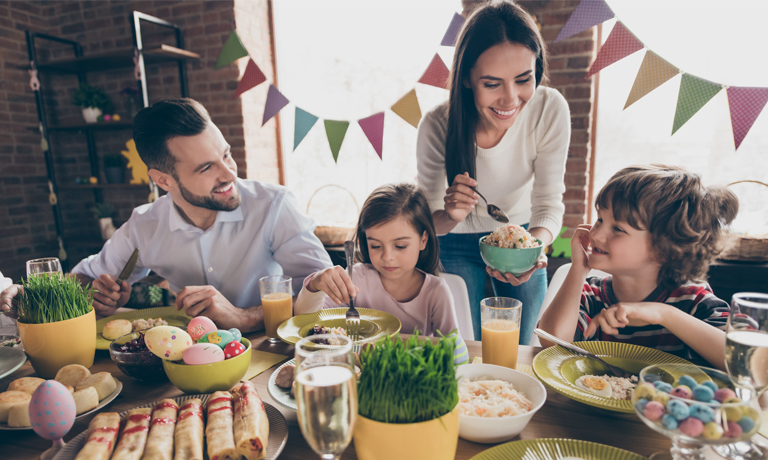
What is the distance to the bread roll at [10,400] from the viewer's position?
2.57ft

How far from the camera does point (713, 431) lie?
55cm

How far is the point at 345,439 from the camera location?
0.58m

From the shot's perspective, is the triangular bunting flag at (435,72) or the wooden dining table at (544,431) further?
the triangular bunting flag at (435,72)

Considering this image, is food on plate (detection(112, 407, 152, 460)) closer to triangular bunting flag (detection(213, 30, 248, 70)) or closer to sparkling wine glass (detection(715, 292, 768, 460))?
sparkling wine glass (detection(715, 292, 768, 460))

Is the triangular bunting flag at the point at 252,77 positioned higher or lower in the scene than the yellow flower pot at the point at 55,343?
higher

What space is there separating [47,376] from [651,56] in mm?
2659

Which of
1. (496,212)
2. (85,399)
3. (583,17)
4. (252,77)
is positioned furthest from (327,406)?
(252,77)

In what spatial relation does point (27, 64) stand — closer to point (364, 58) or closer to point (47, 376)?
point (364, 58)

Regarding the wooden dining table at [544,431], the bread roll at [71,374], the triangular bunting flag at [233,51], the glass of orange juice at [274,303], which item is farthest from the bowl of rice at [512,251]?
the triangular bunting flag at [233,51]

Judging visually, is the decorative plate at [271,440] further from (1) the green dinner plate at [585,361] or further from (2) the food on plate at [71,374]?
(1) the green dinner plate at [585,361]

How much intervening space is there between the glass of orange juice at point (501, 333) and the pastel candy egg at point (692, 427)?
41 centimetres

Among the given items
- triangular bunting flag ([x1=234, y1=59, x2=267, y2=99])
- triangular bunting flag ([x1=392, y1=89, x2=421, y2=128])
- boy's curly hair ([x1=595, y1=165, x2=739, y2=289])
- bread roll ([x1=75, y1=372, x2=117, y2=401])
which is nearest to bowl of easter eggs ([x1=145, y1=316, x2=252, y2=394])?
bread roll ([x1=75, y1=372, x2=117, y2=401])

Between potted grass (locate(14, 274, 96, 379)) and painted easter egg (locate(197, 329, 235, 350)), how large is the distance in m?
0.31

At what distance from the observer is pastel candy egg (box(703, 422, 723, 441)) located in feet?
1.79
